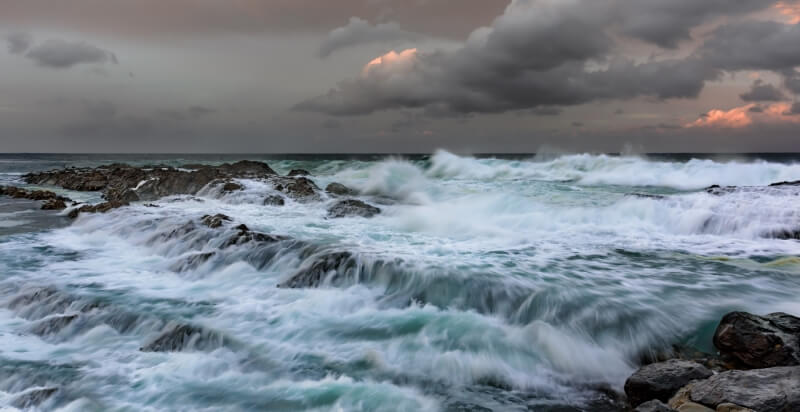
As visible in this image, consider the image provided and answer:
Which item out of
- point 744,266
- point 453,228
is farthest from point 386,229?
point 744,266

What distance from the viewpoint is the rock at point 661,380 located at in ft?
12.0

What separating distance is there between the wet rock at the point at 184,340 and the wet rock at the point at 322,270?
194 cm

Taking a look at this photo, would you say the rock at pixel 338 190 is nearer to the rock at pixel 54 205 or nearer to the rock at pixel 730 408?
the rock at pixel 54 205

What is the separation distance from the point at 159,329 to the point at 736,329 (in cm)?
643

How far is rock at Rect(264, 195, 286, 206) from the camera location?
16000 mm

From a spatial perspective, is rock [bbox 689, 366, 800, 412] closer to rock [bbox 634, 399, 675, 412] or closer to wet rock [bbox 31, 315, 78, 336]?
rock [bbox 634, 399, 675, 412]

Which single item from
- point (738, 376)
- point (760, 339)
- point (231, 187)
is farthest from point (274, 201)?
point (738, 376)

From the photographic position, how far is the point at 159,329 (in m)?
5.47

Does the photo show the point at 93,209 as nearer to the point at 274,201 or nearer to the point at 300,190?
the point at 274,201

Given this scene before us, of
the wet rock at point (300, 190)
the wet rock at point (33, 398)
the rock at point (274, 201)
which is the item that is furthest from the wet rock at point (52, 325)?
the wet rock at point (300, 190)

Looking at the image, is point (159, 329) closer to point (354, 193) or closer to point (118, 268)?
point (118, 268)

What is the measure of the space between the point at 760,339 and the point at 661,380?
1.34 meters

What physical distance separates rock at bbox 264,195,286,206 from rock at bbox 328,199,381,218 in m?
2.93

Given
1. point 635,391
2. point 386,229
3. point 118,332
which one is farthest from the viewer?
point 386,229
